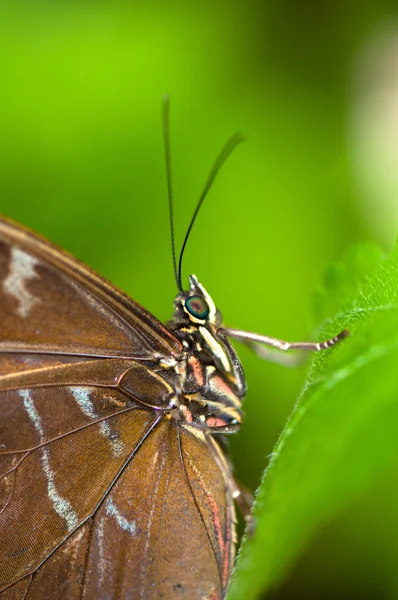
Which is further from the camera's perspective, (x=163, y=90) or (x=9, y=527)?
(x=163, y=90)

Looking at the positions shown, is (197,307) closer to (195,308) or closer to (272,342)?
(195,308)

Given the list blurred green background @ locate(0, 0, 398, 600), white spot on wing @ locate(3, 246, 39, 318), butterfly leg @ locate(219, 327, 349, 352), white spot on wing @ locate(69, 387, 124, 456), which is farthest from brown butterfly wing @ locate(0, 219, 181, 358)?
blurred green background @ locate(0, 0, 398, 600)

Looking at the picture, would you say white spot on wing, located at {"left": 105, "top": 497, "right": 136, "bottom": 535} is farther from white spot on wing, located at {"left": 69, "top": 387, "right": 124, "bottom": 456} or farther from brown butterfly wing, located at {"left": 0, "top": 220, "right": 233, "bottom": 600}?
white spot on wing, located at {"left": 69, "top": 387, "right": 124, "bottom": 456}

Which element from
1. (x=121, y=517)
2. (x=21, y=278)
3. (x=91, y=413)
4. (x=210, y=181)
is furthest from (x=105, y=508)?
(x=210, y=181)

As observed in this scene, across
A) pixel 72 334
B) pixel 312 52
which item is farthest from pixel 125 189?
pixel 72 334

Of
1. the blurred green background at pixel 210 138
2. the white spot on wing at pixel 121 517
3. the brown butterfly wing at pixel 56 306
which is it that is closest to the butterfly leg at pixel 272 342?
the brown butterfly wing at pixel 56 306

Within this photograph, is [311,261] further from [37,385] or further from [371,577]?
[37,385]
